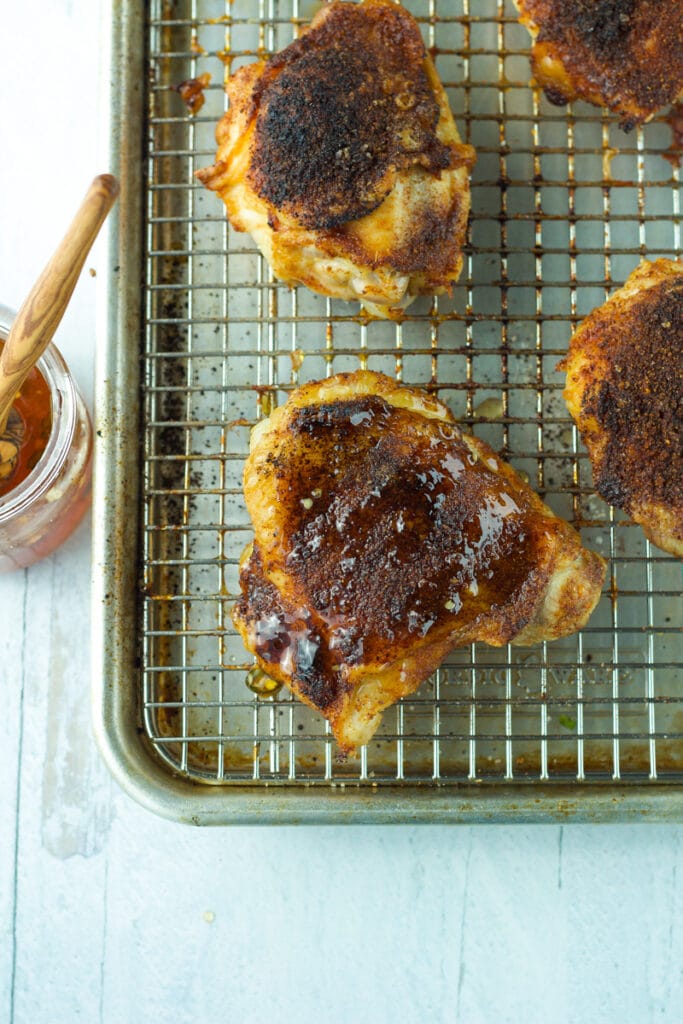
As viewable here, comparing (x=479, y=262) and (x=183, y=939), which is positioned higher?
(x=479, y=262)

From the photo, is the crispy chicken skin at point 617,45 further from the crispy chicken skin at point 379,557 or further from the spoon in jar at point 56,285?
the spoon in jar at point 56,285

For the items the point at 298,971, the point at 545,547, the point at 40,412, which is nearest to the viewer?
the point at 545,547

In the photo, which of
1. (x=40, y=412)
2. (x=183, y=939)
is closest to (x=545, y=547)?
(x=40, y=412)

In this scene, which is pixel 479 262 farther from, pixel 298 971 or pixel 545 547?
pixel 298 971

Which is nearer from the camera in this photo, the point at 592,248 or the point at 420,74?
the point at 420,74

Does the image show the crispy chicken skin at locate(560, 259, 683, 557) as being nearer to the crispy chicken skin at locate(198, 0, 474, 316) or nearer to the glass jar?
the crispy chicken skin at locate(198, 0, 474, 316)

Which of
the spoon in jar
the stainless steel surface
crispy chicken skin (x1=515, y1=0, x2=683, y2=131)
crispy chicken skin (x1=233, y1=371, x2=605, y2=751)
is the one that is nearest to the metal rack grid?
the stainless steel surface
